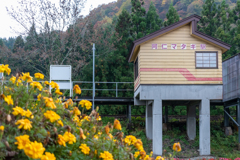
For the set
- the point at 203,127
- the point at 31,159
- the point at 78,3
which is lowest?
the point at 203,127

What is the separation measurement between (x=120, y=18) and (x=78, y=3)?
13.4 feet

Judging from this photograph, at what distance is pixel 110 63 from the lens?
87.8ft

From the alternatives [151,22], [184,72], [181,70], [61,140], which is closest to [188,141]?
[184,72]

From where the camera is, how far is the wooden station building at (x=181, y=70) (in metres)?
15.6

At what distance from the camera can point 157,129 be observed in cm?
1555

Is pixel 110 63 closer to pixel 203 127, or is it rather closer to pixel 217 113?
pixel 217 113

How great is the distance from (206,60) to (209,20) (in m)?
13.4

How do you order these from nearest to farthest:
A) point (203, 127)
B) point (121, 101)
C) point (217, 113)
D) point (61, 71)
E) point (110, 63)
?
point (203, 127) < point (61, 71) < point (121, 101) < point (217, 113) < point (110, 63)

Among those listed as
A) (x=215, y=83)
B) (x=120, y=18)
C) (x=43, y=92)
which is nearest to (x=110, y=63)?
(x=120, y=18)

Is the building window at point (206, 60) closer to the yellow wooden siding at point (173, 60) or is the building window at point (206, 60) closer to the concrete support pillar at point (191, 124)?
the yellow wooden siding at point (173, 60)

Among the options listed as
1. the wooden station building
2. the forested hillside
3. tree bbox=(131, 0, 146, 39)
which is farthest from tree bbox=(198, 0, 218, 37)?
the wooden station building

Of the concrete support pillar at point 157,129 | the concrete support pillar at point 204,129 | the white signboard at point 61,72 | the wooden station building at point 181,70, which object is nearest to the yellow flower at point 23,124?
the wooden station building at point 181,70

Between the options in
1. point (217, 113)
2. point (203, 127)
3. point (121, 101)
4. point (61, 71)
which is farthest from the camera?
point (217, 113)

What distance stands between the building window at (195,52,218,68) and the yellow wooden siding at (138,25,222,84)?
0.71ft
